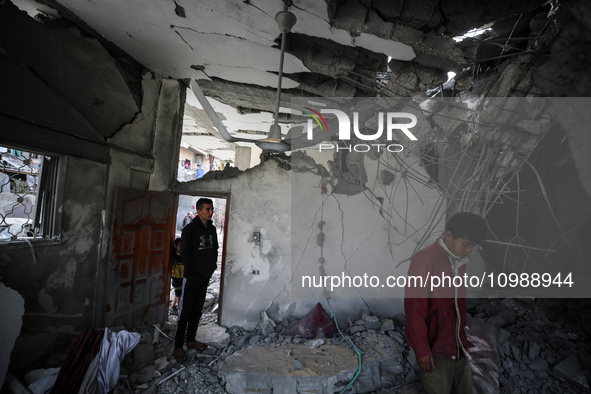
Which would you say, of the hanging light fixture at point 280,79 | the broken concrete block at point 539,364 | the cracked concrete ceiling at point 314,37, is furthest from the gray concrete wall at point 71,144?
the broken concrete block at point 539,364

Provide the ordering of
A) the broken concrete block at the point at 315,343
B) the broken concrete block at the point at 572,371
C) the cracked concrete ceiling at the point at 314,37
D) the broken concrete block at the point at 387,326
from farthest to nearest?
1. the broken concrete block at the point at 387,326
2. the broken concrete block at the point at 315,343
3. the broken concrete block at the point at 572,371
4. the cracked concrete ceiling at the point at 314,37

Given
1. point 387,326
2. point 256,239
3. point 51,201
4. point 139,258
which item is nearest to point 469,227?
point 387,326

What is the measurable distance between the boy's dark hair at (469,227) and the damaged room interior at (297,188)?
17 cm

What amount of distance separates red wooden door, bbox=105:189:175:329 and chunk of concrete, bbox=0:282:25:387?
1034 millimetres

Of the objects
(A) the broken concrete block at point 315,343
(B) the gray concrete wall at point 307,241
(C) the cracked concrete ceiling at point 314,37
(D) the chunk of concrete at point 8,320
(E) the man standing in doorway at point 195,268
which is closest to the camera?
(D) the chunk of concrete at point 8,320

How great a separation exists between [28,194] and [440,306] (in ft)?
11.9

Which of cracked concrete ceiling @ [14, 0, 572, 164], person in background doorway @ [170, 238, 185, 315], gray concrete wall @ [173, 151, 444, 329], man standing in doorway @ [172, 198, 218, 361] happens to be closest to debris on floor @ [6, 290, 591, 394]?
man standing in doorway @ [172, 198, 218, 361]

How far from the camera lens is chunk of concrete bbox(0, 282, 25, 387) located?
6.86ft

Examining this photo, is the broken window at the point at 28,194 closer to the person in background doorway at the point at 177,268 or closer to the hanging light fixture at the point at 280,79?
the person in background doorway at the point at 177,268

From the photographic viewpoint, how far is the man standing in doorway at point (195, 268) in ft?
10.3

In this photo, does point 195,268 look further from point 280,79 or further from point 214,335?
point 280,79

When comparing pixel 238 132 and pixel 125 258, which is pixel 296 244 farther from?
pixel 238 132

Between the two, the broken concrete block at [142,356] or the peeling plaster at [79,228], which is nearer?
the peeling plaster at [79,228]

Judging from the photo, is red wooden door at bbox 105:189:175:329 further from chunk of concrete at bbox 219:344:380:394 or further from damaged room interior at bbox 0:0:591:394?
chunk of concrete at bbox 219:344:380:394
